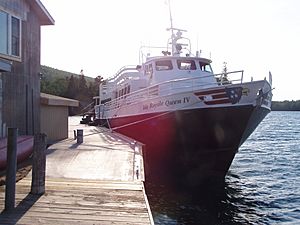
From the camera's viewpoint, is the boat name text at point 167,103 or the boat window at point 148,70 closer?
the boat name text at point 167,103

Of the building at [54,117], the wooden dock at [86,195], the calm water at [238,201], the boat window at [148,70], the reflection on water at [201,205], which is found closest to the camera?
the wooden dock at [86,195]

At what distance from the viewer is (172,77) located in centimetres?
1839

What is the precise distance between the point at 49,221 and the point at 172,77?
13802 millimetres

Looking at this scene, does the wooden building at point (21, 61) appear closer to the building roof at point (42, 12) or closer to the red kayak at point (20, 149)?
the building roof at point (42, 12)

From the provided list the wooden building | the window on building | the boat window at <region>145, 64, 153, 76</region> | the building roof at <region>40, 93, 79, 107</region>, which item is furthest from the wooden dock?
the boat window at <region>145, 64, 153, 76</region>

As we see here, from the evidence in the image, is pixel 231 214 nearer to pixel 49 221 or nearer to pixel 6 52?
pixel 49 221

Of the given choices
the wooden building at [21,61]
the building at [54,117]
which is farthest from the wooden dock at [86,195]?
the building at [54,117]

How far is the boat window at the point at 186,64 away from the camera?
61.7ft

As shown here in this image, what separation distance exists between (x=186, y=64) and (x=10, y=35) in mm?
9212

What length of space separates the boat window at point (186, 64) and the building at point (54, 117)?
5523mm

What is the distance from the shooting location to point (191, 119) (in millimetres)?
14555

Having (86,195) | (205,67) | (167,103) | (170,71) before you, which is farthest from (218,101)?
(86,195)

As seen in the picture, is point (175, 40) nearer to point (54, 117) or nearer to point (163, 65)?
point (163, 65)

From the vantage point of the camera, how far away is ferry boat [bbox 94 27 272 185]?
547 inches
